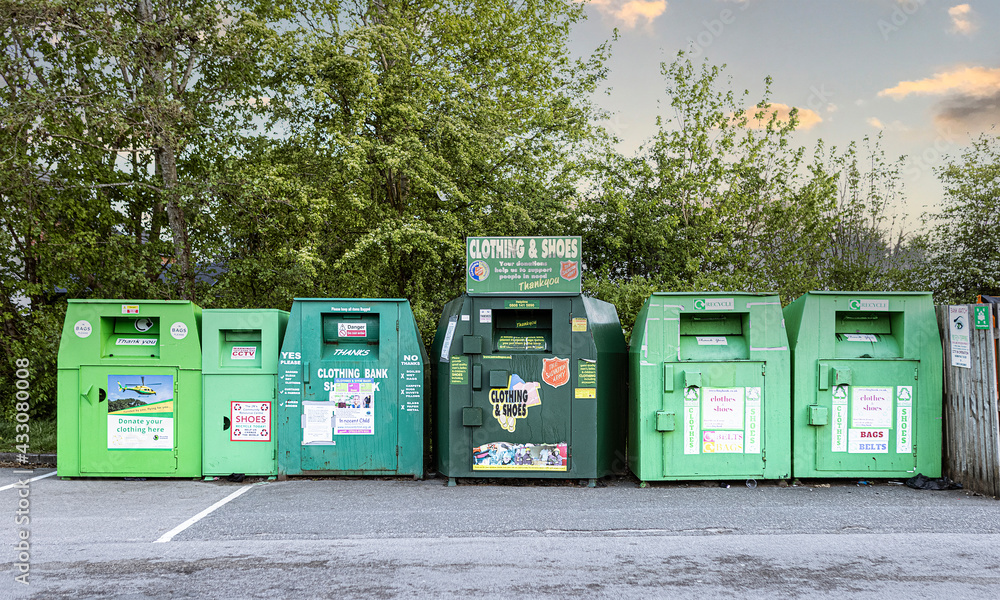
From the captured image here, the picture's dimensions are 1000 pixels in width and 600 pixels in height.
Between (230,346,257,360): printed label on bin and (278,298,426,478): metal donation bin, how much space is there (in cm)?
34

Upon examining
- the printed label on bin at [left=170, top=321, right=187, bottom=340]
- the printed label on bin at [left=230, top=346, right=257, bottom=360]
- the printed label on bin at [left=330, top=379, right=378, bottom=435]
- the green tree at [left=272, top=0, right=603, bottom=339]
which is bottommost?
the printed label on bin at [left=330, top=379, right=378, bottom=435]

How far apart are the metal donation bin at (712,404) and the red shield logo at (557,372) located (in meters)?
0.69

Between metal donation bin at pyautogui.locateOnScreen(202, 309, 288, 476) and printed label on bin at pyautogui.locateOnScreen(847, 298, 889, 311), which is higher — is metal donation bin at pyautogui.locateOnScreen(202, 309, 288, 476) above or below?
below

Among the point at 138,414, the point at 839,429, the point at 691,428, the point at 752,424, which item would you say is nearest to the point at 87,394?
the point at 138,414

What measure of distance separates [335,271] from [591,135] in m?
5.64

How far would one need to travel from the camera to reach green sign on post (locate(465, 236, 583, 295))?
532 cm

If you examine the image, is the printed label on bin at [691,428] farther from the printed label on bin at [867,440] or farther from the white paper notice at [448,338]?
the white paper notice at [448,338]

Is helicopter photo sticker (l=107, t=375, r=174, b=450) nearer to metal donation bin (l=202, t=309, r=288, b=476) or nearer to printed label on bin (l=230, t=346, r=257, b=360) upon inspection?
metal donation bin (l=202, t=309, r=288, b=476)

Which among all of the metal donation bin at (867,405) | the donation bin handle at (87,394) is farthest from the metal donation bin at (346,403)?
the metal donation bin at (867,405)

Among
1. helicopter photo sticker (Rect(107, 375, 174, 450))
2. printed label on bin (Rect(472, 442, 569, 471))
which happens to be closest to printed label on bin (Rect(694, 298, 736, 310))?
printed label on bin (Rect(472, 442, 569, 471))

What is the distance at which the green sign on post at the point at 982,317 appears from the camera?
4836 millimetres

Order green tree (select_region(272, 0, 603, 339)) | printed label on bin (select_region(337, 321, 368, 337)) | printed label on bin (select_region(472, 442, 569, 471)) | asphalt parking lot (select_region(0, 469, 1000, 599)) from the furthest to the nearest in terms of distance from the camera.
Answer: green tree (select_region(272, 0, 603, 339)), printed label on bin (select_region(337, 321, 368, 337)), printed label on bin (select_region(472, 442, 569, 471)), asphalt parking lot (select_region(0, 469, 1000, 599))

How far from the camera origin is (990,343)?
480cm

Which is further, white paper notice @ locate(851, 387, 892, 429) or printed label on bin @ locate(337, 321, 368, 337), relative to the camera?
printed label on bin @ locate(337, 321, 368, 337)
